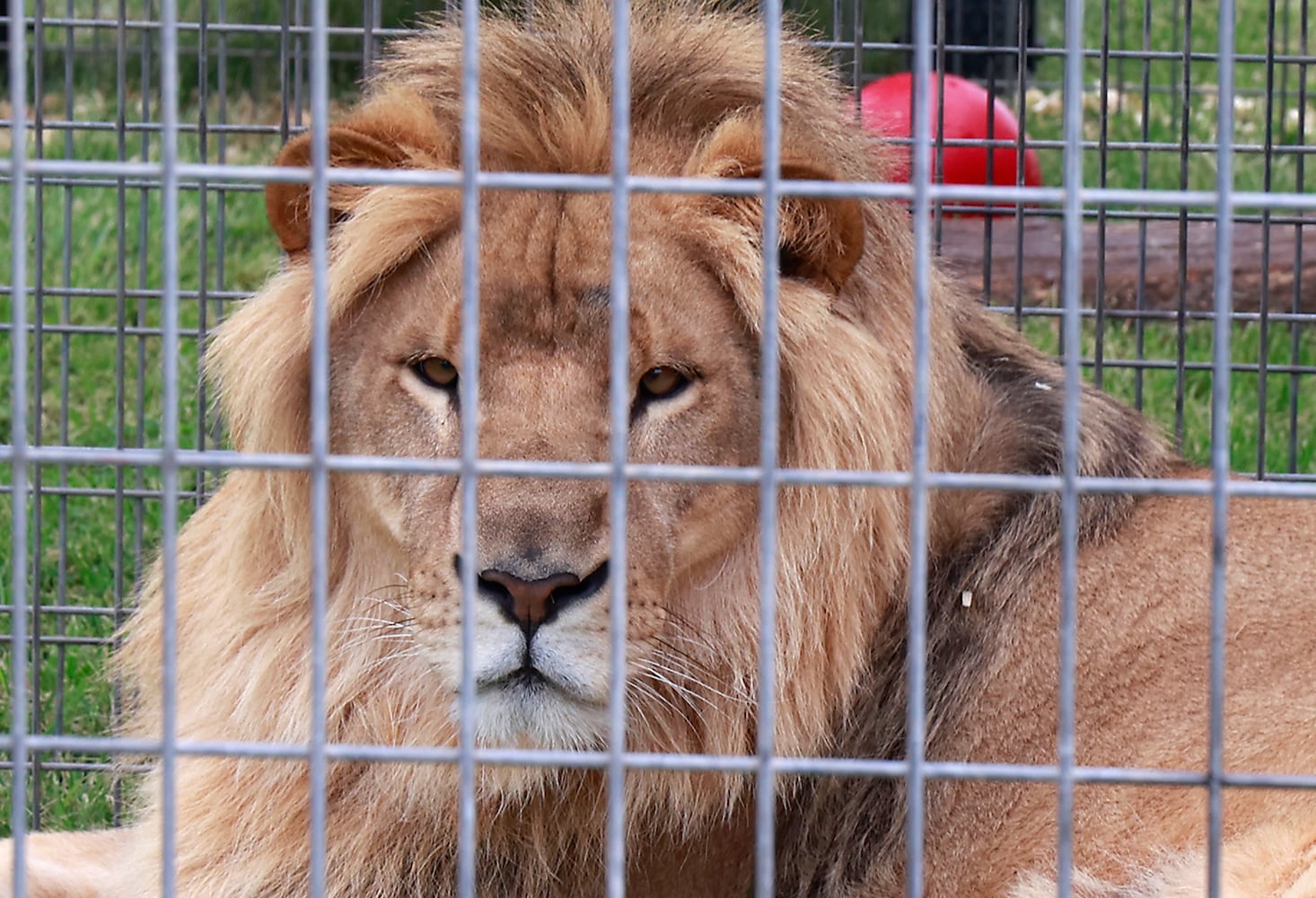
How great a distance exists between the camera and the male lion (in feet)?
7.89

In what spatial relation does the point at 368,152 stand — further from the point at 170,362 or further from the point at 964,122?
the point at 964,122

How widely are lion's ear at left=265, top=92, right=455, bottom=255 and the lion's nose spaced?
2.26 feet

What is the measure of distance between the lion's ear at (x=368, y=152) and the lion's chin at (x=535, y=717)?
0.78 meters

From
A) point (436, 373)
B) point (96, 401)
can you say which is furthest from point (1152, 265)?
point (436, 373)

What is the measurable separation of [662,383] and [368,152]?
553 millimetres

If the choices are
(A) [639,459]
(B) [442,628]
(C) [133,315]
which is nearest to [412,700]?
(B) [442,628]

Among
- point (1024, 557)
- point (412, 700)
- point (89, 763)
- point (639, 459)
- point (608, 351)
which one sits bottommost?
point (89, 763)

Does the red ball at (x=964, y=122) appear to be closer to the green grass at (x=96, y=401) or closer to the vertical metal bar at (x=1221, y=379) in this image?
the green grass at (x=96, y=401)

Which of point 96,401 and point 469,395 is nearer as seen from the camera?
point 469,395

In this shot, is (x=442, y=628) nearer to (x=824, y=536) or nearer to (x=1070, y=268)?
(x=824, y=536)

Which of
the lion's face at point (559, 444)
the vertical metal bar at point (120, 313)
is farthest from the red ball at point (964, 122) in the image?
the lion's face at point (559, 444)

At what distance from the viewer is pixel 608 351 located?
2.37 meters

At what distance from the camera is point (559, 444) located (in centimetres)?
229

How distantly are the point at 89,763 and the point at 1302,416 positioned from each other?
4.19 metres
